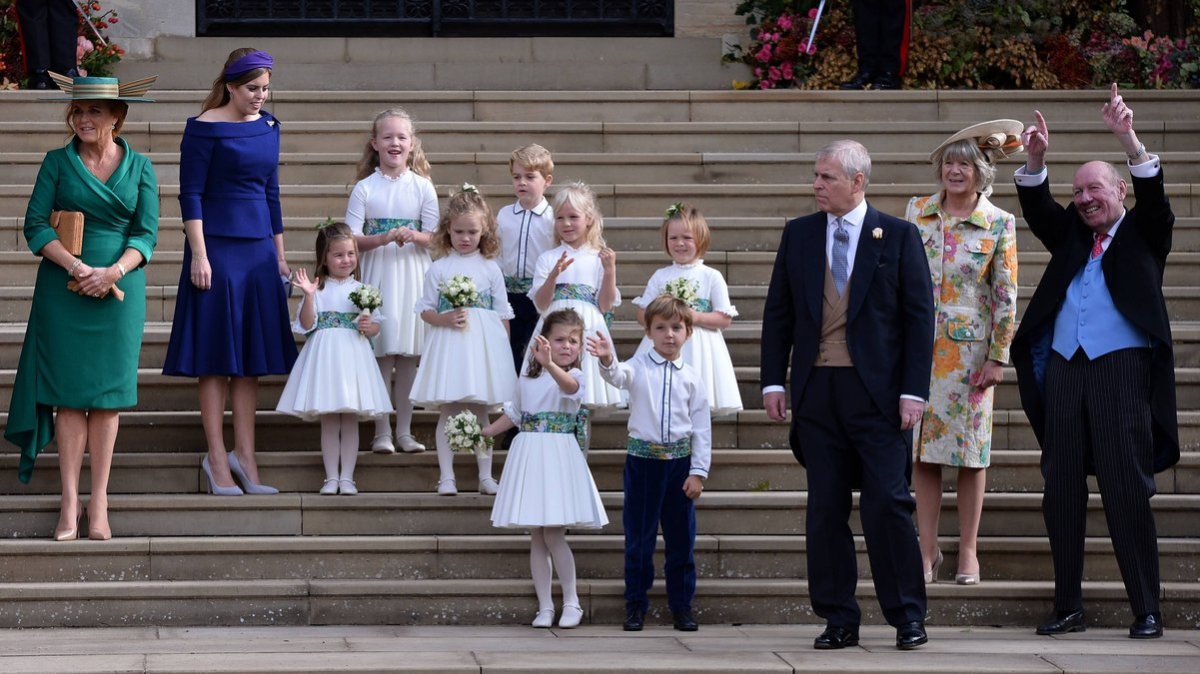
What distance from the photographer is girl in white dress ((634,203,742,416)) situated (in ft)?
28.0

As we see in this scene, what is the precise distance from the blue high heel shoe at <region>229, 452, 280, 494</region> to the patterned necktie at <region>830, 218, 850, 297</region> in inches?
112

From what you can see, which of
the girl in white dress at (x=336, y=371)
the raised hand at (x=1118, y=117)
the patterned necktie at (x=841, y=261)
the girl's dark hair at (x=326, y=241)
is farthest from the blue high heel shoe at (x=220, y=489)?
the raised hand at (x=1118, y=117)

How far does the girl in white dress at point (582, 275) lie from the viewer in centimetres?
841

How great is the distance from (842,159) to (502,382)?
6.76 feet

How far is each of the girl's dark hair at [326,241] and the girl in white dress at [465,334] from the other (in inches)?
16.3

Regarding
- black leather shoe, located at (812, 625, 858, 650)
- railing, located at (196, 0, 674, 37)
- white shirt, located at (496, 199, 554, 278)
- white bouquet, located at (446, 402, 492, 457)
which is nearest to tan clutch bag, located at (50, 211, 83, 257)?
white bouquet, located at (446, 402, 492, 457)

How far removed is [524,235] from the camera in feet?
29.6

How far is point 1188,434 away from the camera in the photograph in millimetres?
8992

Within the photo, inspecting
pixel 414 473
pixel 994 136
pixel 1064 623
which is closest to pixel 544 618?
pixel 414 473

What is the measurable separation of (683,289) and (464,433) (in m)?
1.25

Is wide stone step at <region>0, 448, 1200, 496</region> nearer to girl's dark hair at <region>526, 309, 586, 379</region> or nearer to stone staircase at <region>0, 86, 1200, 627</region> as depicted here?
stone staircase at <region>0, 86, 1200, 627</region>

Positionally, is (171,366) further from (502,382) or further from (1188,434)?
(1188,434)

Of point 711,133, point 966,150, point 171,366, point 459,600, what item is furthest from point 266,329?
point 711,133

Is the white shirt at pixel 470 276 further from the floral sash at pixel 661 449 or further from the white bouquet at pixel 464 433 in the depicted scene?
the floral sash at pixel 661 449
